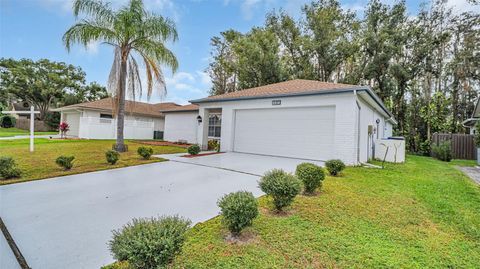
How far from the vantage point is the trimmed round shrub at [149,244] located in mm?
2059

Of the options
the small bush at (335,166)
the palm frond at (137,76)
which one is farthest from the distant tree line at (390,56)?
the small bush at (335,166)

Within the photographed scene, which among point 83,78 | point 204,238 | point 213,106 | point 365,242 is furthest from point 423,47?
point 83,78

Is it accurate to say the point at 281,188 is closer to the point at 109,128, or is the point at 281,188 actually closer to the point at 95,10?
the point at 95,10

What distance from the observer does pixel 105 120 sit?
18234mm

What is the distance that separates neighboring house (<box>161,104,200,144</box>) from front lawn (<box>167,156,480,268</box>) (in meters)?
12.8

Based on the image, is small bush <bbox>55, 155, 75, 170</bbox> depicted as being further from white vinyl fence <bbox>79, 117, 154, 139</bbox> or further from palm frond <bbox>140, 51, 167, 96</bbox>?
white vinyl fence <bbox>79, 117, 154, 139</bbox>

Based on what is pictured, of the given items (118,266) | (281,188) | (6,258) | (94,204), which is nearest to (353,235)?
(281,188)

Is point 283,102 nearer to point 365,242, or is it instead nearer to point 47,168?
point 365,242

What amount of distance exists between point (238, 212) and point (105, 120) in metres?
18.7

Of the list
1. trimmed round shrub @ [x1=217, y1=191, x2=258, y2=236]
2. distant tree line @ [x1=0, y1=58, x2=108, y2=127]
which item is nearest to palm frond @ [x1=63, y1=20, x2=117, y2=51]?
trimmed round shrub @ [x1=217, y1=191, x2=258, y2=236]

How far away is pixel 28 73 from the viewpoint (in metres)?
29.6

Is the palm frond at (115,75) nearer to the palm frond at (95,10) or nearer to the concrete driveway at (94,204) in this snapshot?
the palm frond at (95,10)

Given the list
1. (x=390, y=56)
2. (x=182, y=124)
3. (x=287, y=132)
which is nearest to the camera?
(x=287, y=132)

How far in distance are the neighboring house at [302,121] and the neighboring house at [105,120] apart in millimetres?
7664
